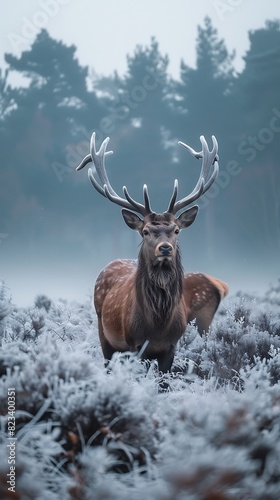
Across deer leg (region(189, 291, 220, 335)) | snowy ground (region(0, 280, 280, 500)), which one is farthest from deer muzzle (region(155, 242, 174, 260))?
deer leg (region(189, 291, 220, 335))

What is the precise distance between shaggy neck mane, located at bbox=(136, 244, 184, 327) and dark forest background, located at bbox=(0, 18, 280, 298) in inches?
861

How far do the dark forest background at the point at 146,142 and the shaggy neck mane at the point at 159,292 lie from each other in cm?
2188

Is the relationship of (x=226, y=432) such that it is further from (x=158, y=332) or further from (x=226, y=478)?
(x=158, y=332)

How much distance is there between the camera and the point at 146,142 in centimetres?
2941

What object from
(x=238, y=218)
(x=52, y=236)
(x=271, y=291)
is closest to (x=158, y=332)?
(x=271, y=291)

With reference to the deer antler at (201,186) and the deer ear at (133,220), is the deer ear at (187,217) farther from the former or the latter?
the deer ear at (133,220)

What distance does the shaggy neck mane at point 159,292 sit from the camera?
5.56m

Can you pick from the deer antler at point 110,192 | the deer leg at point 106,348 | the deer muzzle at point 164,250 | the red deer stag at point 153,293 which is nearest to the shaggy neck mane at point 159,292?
the red deer stag at point 153,293

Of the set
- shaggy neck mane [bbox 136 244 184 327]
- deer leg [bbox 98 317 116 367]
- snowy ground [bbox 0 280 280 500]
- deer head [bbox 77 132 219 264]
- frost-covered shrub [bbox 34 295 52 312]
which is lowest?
snowy ground [bbox 0 280 280 500]

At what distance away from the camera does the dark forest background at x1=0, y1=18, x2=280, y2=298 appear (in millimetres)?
28156

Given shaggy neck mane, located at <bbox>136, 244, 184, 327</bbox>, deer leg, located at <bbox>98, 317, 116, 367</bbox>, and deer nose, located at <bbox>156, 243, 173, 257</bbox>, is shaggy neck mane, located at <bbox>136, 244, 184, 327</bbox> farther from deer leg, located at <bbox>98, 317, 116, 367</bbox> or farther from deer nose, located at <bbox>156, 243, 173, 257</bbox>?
deer leg, located at <bbox>98, 317, 116, 367</bbox>

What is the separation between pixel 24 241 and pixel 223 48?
11.1 metres

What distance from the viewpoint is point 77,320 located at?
27.4 ft

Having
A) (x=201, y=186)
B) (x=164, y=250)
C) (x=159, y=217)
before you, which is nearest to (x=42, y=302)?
(x=201, y=186)
